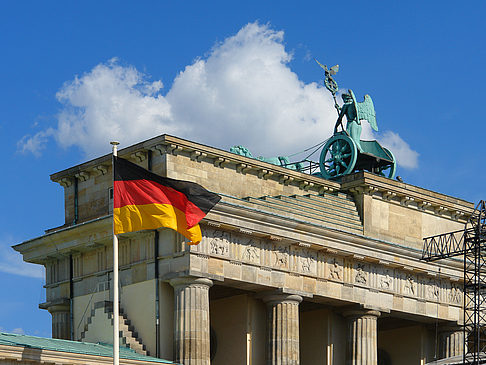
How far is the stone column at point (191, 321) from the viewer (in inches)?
2258

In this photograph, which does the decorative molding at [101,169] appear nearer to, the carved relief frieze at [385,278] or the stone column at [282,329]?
the stone column at [282,329]

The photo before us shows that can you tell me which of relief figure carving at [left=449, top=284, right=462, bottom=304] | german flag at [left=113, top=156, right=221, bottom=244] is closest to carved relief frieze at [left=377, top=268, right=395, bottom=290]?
relief figure carving at [left=449, top=284, right=462, bottom=304]

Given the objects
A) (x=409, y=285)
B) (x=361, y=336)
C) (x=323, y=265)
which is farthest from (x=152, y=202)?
(x=409, y=285)

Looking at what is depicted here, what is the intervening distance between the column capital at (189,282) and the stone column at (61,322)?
29.3 ft

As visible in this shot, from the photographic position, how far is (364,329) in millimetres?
66875

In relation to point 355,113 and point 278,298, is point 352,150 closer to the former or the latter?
point 355,113

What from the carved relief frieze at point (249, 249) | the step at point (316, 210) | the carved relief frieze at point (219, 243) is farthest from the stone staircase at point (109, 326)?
the step at point (316, 210)

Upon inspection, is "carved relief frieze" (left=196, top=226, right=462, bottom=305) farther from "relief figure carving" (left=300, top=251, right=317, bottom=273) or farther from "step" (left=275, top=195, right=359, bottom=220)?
"step" (left=275, top=195, right=359, bottom=220)

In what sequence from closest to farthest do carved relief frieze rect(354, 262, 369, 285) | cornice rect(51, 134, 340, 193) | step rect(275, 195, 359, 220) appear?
cornice rect(51, 134, 340, 193), step rect(275, 195, 359, 220), carved relief frieze rect(354, 262, 369, 285)

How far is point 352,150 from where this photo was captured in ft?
235

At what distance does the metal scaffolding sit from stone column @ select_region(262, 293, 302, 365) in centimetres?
877

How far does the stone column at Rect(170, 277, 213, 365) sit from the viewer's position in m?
57.3

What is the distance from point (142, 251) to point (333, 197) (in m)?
12.7

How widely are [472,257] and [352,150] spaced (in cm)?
963
